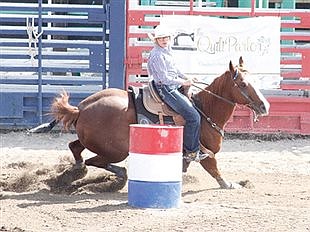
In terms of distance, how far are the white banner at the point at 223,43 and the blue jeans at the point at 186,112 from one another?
168 inches

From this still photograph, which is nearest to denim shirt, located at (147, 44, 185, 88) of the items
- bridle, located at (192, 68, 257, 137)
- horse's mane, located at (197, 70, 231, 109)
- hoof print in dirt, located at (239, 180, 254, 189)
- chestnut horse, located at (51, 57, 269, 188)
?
bridle, located at (192, 68, 257, 137)

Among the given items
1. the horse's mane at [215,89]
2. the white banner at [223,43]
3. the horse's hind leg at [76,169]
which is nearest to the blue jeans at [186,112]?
the horse's mane at [215,89]

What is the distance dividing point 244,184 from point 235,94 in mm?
1076

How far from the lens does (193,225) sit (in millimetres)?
7156

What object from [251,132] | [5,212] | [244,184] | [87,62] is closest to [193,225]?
[5,212]

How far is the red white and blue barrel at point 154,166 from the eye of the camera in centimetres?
797

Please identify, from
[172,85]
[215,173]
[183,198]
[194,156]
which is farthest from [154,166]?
[215,173]

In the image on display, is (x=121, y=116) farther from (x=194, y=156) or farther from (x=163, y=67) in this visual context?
(x=194, y=156)

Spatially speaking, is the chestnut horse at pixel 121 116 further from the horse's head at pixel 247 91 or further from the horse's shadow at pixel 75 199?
the horse's shadow at pixel 75 199

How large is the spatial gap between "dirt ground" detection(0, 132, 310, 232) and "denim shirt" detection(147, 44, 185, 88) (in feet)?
4.20

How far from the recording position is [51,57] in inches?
533

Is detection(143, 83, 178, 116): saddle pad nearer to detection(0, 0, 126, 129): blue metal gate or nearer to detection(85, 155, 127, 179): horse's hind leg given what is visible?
detection(85, 155, 127, 179): horse's hind leg

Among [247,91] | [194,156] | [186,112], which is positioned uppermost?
[247,91]

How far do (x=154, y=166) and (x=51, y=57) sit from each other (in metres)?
6.00
